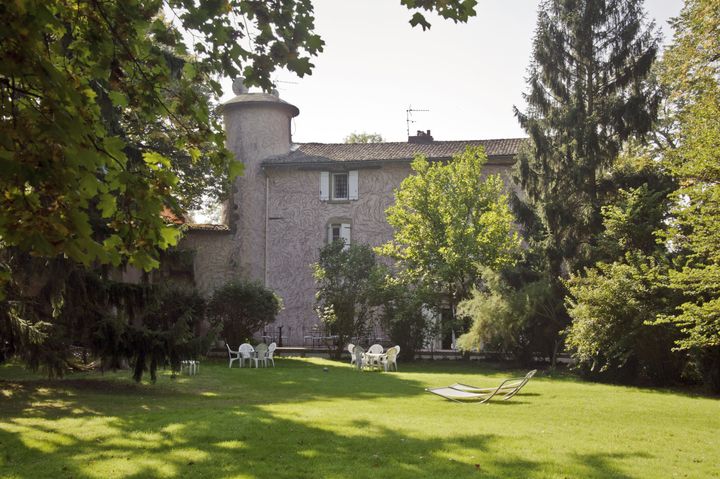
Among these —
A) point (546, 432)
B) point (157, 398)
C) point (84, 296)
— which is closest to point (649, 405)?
point (546, 432)

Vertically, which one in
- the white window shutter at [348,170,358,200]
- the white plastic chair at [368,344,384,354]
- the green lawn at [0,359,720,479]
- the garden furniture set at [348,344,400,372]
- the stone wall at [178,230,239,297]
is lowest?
the green lawn at [0,359,720,479]

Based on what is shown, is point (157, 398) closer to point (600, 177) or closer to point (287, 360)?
point (287, 360)

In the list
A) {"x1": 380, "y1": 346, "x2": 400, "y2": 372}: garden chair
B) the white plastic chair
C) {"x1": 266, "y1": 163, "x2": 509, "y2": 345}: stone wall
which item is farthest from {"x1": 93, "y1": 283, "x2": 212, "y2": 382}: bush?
{"x1": 266, "y1": 163, "x2": 509, "y2": 345}: stone wall

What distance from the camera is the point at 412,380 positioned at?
18875mm

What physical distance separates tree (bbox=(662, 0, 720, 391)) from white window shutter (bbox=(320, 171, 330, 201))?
17243 mm

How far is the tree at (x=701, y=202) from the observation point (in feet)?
43.3

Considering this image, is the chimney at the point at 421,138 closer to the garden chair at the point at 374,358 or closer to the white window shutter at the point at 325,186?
the white window shutter at the point at 325,186

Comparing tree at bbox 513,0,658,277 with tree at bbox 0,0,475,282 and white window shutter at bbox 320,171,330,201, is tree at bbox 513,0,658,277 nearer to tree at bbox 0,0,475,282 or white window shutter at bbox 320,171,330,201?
white window shutter at bbox 320,171,330,201

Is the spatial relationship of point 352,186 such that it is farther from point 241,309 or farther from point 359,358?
point 359,358

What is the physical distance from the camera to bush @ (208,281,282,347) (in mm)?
27422

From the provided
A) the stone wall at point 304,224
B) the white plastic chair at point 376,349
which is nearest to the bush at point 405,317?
the white plastic chair at point 376,349

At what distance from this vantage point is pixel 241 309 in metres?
27.6

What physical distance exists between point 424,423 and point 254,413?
2679mm

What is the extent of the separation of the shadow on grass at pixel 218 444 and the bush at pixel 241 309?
1377 centimetres
